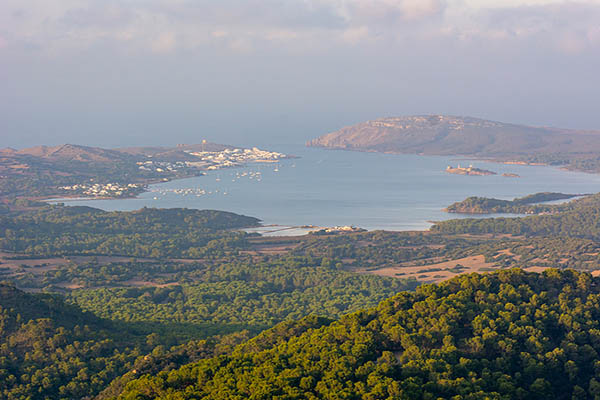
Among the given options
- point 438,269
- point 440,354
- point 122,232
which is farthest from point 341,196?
point 440,354

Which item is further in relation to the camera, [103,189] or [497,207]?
[103,189]

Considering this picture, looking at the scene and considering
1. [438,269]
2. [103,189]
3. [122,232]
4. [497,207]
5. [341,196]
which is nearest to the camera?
[438,269]

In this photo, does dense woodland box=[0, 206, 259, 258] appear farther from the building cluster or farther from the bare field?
the building cluster

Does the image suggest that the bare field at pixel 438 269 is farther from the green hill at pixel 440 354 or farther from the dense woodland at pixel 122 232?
the green hill at pixel 440 354

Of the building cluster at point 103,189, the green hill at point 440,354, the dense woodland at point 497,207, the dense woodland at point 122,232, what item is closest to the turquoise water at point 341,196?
the dense woodland at point 497,207

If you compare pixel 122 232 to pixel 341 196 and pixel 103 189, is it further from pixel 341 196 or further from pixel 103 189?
pixel 341 196

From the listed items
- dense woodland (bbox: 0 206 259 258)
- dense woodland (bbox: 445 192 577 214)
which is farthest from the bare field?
dense woodland (bbox: 445 192 577 214)

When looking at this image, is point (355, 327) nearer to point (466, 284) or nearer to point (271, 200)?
point (466, 284)
